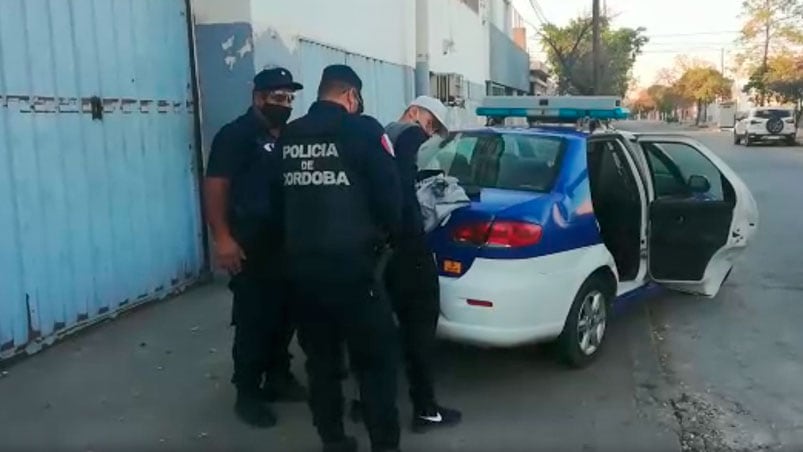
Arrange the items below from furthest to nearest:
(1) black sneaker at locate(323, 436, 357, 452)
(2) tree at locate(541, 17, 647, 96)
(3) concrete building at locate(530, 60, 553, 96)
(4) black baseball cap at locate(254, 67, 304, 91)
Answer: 1. (3) concrete building at locate(530, 60, 553, 96)
2. (2) tree at locate(541, 17, 647, 96)
3. (4) black baseball cap at locate(254, 67, 304, 91)
4. (1) black sneaker at locate(323, 436, 357, 452)

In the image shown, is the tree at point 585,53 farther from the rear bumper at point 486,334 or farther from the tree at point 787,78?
the rear bumper at point 486,334

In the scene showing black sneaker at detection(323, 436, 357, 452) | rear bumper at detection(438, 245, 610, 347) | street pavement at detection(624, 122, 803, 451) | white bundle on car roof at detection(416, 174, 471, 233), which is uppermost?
white bundle on car roof at detection(416, 174, 471, 233)

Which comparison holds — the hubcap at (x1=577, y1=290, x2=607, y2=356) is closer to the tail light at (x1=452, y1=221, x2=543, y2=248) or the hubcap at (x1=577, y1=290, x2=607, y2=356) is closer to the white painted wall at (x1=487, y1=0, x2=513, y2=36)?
the tail light at (x1=452, y1=221, x2=543, y2=248)

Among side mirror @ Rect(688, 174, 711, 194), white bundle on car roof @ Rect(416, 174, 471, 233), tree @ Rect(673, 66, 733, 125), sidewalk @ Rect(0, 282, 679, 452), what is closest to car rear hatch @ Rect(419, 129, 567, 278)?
white bundle on car roof @ Rect(416, 174, 471, 233)

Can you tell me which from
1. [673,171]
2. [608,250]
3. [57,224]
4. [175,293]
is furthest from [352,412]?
[673,171]

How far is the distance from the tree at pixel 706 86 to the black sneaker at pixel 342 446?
79.0 meters

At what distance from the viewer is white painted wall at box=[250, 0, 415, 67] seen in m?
7.02

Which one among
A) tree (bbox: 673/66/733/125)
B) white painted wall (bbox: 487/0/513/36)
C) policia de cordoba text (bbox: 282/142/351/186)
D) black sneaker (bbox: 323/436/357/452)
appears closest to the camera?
policia de cordoba text (bbox: 282/142/351/186)

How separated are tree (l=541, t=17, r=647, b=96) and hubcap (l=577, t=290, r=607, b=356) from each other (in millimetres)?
32724

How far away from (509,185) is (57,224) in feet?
9.44

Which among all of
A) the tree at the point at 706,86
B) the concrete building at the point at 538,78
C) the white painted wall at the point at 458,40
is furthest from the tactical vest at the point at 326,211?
the tree at the point at 706,86

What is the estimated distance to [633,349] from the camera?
5.25 m

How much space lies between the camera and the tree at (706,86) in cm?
7600

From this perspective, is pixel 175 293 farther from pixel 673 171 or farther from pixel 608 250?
pixel 673 171
